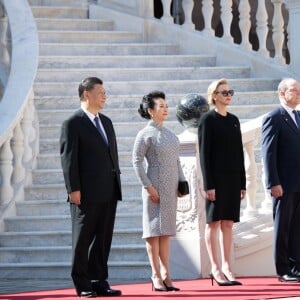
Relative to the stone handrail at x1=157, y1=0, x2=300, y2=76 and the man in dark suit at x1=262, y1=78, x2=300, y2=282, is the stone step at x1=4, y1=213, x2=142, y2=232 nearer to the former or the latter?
→ the man in dark suit at x1=262, y1=78, x2=300, y2=282

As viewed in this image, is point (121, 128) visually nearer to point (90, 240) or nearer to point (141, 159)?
point (141, 159)

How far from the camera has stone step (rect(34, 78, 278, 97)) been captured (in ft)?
47.9

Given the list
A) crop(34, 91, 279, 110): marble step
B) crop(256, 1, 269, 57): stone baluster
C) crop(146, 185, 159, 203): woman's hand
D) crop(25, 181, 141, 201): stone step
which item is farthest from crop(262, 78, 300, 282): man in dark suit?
crop(256, 1, 269, 57): stone baluster

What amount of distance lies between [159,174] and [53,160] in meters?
3.44

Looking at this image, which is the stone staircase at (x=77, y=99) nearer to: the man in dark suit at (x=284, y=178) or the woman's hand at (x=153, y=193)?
the man in dark suit at (x=284, y=178)

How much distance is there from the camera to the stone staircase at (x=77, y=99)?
12.3 metres

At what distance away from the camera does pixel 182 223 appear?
11430 mm

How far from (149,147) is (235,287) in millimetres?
1187

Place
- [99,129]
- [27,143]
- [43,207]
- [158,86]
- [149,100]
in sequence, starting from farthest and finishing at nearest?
[158,86]
[27,143]
[43,207]
[149,100]
[99,129]

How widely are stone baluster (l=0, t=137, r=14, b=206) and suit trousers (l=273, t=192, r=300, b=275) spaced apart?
305cm

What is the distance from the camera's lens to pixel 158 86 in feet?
48.4

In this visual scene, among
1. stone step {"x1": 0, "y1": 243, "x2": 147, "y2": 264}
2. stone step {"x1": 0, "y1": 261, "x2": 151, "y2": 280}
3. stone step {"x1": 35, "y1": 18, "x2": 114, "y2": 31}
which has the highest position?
stone step {"x1": 35, "y1": 18, "x2": 114, "y2": 31}

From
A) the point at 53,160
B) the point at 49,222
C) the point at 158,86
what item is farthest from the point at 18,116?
the point at 158,86

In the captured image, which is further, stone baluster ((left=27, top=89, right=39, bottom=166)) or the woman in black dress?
stone baluster ((left=27, top=89, right=39, bottom=166))
